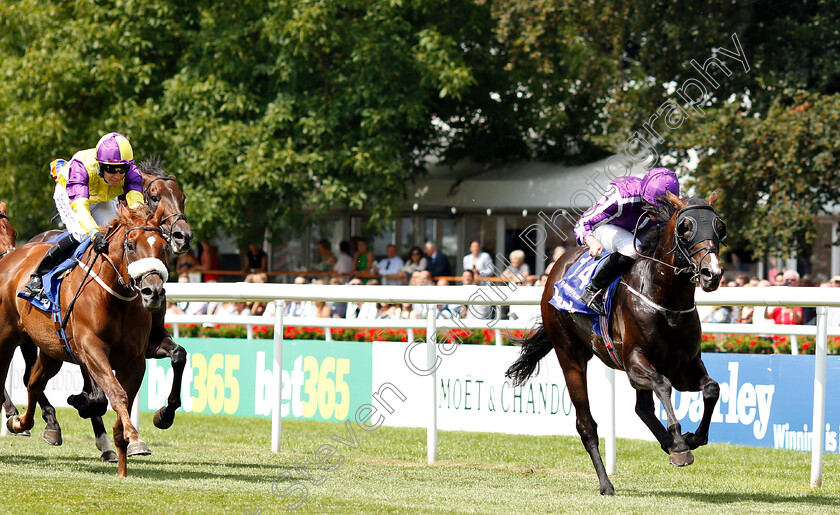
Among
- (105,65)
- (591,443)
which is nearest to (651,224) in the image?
(591,443)

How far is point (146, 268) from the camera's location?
5.91m

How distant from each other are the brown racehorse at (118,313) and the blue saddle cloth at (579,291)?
2.26 metres

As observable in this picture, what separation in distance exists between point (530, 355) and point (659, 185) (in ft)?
4.91

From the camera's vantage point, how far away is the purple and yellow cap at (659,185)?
6020mm

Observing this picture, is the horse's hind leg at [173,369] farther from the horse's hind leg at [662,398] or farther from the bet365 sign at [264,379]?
the horse's hind leg at [662,398]

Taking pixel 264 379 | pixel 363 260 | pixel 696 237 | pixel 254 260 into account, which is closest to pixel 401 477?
pixel 696 237

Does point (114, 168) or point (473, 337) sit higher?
point (114, 168)

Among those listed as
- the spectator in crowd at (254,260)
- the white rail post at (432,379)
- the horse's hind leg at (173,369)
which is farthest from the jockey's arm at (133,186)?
the spectator in crowd at (254,260)

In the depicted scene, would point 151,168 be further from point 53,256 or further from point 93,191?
point 53,256

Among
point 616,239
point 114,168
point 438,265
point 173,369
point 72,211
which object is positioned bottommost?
point 173,369

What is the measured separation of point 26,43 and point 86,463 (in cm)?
1220

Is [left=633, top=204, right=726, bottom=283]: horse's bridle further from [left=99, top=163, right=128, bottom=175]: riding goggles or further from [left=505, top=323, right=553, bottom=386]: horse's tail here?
[left=99, top=163, right=128, bottom=175]: riding goggles

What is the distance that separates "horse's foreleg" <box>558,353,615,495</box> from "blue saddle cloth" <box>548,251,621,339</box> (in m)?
0.40

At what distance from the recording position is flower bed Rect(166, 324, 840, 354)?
916 cm
